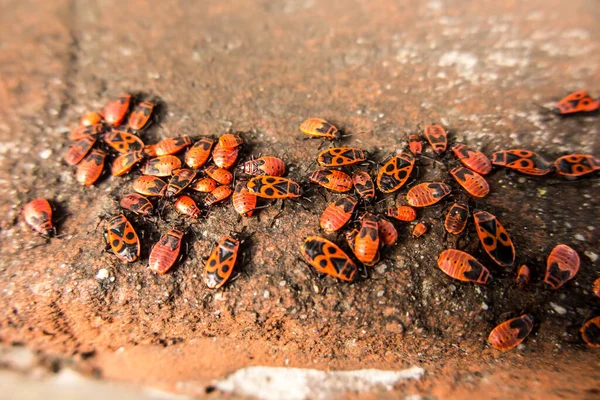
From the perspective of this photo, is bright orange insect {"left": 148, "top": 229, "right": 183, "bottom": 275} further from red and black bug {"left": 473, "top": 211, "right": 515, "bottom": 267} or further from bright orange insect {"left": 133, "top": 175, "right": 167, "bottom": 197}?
red and black bug {"left": 473, "top": 211, "right": 515, "bottom": 267}

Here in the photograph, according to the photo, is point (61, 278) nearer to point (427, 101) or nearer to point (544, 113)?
point (427, 101)

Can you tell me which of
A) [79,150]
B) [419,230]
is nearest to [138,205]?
[79,150]

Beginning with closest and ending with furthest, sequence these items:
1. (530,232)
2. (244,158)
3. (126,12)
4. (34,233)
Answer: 1. (530,232)
2. (34,233)
3. (244,158)
4. (126,12)

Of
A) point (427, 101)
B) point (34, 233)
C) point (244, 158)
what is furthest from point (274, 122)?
point (34, 233)

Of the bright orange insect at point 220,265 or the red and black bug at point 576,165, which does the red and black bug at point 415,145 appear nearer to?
the red and black bug at point 576,165

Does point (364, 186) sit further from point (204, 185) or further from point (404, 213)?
point (204, 185)

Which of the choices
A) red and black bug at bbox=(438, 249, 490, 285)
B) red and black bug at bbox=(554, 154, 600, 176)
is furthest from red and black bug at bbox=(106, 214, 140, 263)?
red and black bug at bbox=(554, 154, 600, 176)

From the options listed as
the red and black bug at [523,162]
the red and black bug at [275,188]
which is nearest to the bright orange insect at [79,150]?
the red and black bug at [275,188]

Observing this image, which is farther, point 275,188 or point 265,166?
point 265,166

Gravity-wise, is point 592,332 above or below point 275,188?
below
